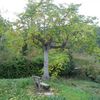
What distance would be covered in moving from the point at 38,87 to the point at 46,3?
6.27m

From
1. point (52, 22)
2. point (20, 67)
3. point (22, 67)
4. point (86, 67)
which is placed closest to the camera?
point (52, 22)

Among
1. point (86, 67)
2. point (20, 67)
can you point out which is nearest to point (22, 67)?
point (20, 67)

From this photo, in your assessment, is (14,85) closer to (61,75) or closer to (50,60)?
(50,60)

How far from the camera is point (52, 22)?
59.7ft

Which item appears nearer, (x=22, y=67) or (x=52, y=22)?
(x=52, y=22)

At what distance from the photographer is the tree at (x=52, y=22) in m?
18.1

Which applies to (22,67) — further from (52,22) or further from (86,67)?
(52,22)

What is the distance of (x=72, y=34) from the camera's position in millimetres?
18484

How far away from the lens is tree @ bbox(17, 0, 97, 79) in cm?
1809

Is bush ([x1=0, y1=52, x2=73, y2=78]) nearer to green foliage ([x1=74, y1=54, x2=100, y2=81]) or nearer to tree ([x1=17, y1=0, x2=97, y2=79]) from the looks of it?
green foliage ([x1=74, y1=54, x2=100, y2=81])

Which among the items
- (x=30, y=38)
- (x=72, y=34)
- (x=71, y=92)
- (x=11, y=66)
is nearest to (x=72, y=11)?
(x=72, y=34)

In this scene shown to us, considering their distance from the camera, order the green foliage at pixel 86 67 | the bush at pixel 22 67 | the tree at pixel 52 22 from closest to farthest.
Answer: the tree at pixel 52 22 < the bush at pixel 22 67 < the green foliage at pixel 86 67

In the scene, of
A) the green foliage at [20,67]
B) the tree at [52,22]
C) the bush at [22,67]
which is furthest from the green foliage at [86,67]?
the tree at [52,22]

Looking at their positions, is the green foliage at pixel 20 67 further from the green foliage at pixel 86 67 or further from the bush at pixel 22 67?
the green foliage at pixel 86 67
